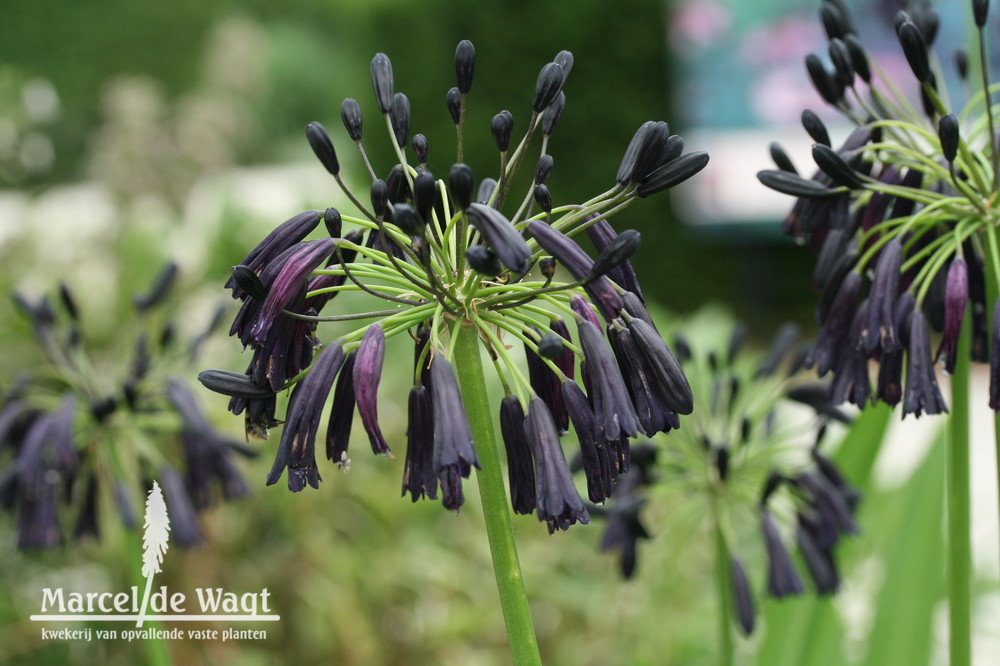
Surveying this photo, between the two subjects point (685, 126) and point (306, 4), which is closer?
point (685, 126)

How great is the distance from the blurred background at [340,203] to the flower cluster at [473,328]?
4.13 ft

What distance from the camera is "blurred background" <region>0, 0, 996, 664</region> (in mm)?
4582

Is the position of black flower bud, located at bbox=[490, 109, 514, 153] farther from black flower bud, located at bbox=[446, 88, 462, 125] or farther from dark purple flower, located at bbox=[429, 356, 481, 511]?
dark purple flower, located at bbox=[429, 356, 481, 511]

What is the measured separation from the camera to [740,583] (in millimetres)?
2127

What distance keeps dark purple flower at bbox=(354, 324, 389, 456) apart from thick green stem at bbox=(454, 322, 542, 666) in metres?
0.11

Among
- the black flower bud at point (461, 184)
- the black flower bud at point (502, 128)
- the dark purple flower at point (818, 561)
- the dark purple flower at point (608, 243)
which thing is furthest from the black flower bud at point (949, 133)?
the dark purple flower at point (818, 561)

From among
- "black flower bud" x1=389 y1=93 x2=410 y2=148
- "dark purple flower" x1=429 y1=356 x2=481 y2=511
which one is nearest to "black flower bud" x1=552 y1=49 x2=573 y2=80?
"black flower bud" x1=389 y1=93 x2=410 y2=148

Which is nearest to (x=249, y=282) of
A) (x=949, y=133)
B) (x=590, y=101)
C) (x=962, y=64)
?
(x=949, y=133)

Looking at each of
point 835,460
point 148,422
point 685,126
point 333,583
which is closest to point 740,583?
point 835,460

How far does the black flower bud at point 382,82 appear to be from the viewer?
135 cm

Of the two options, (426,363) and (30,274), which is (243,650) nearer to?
(30,274)

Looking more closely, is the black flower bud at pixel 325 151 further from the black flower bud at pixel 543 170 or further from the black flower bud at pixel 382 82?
the black flower bud at pixel 543 170

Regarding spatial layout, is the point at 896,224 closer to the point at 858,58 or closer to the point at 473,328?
the point at 858,58

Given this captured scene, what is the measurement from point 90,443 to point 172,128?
907 cm
